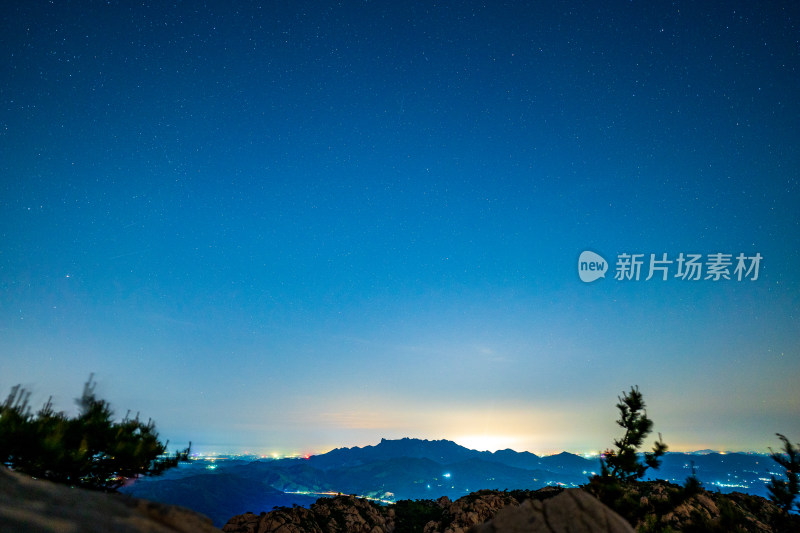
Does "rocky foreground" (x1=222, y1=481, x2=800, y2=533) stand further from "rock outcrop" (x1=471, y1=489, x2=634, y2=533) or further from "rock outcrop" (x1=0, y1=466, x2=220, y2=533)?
"rock outcrop" (x1=0, y1=466, x2=220, y2=533)

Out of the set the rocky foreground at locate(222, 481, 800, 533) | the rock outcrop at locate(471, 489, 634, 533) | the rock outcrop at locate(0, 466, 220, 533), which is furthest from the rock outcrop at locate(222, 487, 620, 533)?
the rock outcrop at locate(0, 466, 220, 533)

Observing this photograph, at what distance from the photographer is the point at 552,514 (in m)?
11.0

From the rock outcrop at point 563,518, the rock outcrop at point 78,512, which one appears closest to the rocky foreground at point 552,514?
the rock outcrop at point 563,518

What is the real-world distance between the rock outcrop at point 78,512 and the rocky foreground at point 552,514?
7.93 m

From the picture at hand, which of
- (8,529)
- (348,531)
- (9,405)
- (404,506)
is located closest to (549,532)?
(8,529)

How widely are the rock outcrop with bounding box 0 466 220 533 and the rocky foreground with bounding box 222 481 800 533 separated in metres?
7.93

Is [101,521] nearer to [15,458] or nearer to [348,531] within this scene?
[15,458]

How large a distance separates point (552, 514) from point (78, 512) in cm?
1181

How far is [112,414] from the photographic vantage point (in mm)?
26859

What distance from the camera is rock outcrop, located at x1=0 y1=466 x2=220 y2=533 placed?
729 centimetres

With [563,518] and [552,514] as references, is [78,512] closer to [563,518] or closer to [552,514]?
[552,514]

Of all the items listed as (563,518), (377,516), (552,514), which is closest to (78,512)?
(552,514)

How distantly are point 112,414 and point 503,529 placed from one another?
93.4 ft

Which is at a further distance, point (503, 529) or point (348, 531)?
point (348, 531)
